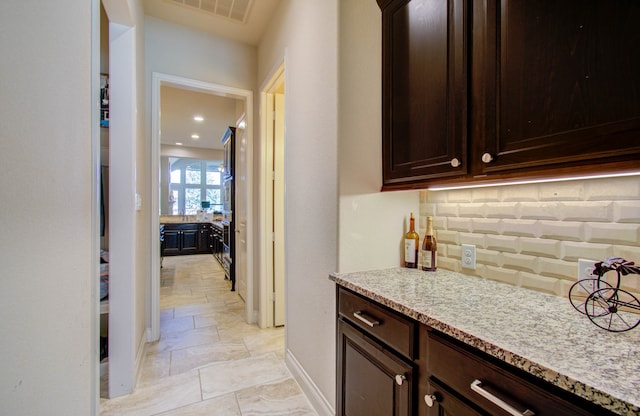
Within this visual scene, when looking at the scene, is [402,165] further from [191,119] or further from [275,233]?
[191,119]

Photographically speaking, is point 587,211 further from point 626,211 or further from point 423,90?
point 423,90

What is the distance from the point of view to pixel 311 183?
5.84 ft

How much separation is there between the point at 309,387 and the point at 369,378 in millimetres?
832

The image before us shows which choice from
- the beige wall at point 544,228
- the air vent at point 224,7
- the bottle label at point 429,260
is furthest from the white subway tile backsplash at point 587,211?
the air vent at point 224,7

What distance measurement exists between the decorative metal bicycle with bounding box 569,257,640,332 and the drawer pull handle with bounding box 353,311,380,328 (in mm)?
634

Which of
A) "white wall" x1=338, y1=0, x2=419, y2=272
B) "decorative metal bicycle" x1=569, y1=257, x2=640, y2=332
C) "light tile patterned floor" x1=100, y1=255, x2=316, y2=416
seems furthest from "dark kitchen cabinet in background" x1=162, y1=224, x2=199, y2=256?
"decorative metal bicycle" x1=569, y1=257, x2=640, y2=332

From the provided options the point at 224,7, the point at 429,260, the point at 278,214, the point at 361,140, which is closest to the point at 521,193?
the point at 429,260

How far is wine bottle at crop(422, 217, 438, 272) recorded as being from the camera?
148 centimetres

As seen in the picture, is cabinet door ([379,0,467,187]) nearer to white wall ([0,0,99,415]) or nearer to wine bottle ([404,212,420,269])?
wine bottle ([404,212,420,269])

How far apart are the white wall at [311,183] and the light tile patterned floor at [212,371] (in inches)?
9.3

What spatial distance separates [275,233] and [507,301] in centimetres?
219

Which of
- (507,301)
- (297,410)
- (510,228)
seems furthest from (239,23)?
(297,410)

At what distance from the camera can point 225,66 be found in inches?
114

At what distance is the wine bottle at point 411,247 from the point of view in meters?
1.55
